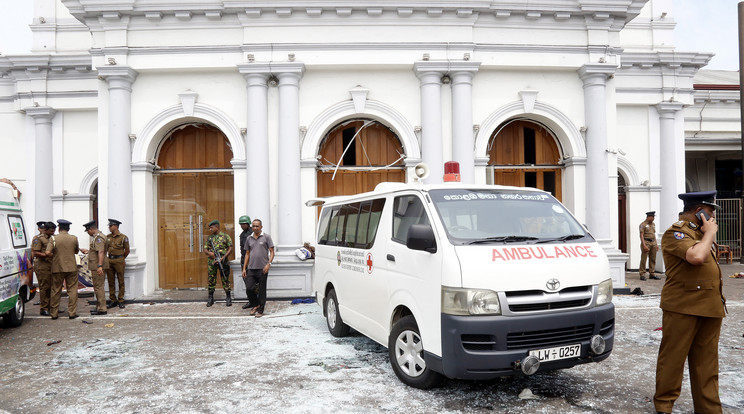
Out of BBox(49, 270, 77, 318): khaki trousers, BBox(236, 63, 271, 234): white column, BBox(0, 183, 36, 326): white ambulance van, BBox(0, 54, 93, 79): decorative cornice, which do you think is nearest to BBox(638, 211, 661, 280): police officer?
BBox(236, 63, 271, 234): white column

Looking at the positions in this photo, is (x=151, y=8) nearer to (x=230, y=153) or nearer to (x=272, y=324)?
(x=230, y=153)

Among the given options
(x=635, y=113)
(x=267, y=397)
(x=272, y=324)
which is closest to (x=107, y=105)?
(x=272, y=324)

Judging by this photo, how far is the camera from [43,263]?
8.86 metres

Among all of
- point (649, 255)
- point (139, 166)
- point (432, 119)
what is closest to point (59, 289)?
point (139, 166)

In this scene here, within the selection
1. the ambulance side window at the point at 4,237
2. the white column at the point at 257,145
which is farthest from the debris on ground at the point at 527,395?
the ambulance side window at the point at 4,237

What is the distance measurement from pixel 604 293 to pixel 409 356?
6.43 feet

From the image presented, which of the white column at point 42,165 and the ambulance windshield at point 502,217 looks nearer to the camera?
the ambulance windshield at point 502,217

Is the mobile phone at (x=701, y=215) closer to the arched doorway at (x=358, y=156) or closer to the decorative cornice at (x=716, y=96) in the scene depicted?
the arched doorway at (x=358, y=156)

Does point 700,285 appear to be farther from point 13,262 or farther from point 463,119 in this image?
point 13,262

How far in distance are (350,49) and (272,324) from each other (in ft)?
20.6

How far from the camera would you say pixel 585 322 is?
169 inches

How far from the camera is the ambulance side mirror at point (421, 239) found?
4.37 meters

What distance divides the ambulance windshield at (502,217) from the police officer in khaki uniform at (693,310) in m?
0.98

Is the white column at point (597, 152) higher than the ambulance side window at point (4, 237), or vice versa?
the white column at point (597, 152)
